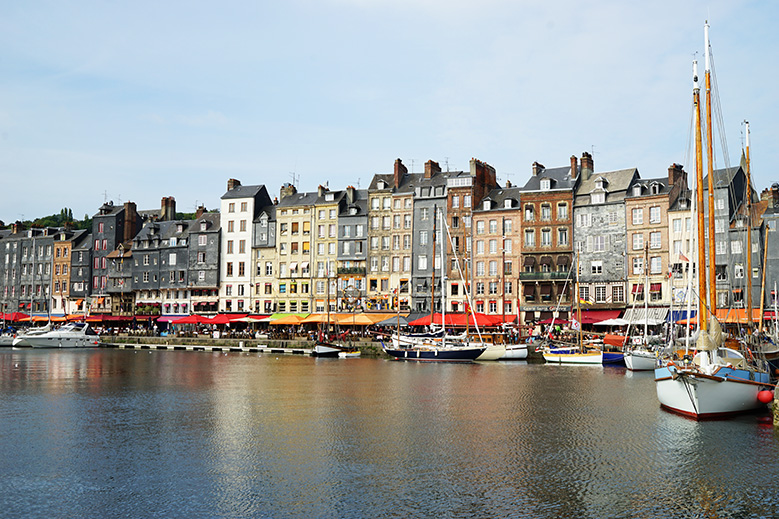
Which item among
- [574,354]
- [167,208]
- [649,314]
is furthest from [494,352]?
[167,208]

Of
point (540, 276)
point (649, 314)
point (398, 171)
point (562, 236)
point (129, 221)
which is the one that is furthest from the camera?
point (129, 221)

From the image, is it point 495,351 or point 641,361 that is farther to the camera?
point 495,351

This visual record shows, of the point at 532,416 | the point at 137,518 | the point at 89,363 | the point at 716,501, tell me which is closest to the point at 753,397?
the point at 532,416

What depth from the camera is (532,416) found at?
30.8 metres

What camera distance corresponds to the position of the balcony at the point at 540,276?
7631 centimetres

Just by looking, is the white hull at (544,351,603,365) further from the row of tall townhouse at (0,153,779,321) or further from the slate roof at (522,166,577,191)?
the slate roof at (522,166,577,191)

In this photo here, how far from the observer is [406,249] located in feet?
284

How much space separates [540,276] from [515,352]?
47.7ft

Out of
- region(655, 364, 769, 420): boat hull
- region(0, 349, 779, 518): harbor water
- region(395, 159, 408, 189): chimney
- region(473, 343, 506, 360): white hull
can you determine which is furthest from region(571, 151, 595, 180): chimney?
region(655, 364, 769, 420): boat hull

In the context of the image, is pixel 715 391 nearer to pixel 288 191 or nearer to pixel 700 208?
pixel 700 208

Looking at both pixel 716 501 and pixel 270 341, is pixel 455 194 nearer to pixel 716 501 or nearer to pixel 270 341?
pixel 270 341

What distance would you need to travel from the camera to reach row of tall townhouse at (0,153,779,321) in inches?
2842

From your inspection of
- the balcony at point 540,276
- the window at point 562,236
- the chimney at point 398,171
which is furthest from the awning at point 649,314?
the chimney at point 398,171

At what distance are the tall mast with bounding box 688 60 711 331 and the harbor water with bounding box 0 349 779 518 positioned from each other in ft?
15.0
